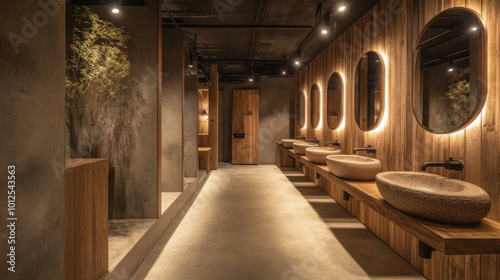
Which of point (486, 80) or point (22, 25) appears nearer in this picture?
point (22, 25)

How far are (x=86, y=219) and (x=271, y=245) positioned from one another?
5.61ft

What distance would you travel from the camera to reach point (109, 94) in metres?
2.69

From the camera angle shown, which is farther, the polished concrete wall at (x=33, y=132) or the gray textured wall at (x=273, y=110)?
the gray textured wall at (x=273, y=110)

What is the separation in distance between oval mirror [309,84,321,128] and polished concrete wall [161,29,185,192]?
8.98 ft

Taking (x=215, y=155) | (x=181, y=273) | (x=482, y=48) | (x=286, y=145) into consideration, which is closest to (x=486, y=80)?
(x=482, y=48)

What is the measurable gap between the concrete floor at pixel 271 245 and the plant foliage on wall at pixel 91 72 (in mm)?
1391

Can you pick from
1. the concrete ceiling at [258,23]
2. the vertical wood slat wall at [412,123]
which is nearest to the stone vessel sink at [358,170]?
the vertical wood slat wall at [412,123]

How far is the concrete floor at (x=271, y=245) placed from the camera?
7.41ft

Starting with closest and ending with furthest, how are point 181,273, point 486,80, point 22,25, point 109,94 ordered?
1. point 22,25
2. point 486,80
3. point 181,273
4. point 109,94

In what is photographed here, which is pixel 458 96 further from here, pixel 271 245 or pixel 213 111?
pixel 213 111

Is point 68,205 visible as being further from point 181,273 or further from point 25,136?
point 181,273

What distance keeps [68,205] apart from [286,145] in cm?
506

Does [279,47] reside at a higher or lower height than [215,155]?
higher

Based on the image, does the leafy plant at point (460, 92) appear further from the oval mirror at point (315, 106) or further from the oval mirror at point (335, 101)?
the oval mirror at point (315, 106)
